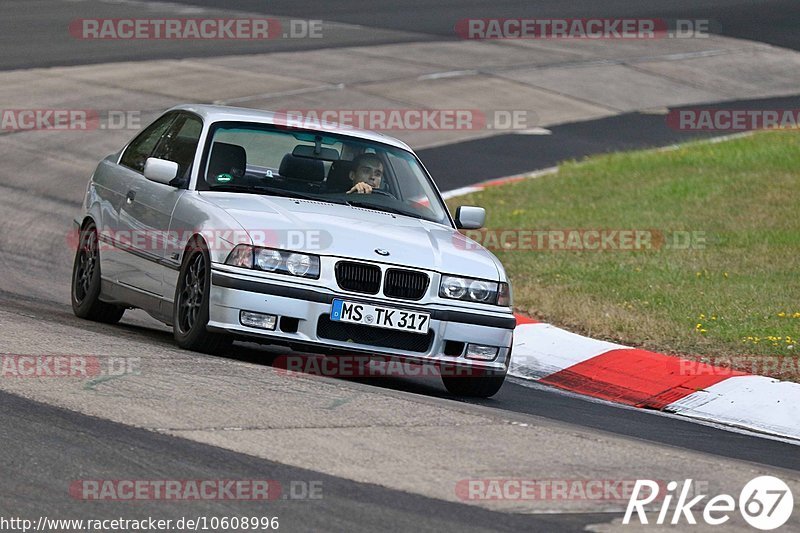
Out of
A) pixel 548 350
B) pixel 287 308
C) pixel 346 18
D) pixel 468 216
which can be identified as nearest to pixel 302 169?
pixel 468 216

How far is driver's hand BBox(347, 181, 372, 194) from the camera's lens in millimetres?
9344

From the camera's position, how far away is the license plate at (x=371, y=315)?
26.7 ft

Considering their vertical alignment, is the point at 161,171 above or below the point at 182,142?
below

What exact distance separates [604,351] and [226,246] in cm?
343

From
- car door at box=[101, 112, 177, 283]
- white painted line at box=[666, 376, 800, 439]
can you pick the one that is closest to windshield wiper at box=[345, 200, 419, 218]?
car door at box=[101, 112, 177, 283]

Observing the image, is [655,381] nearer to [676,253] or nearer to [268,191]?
[268,191]

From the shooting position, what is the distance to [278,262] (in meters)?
8.20

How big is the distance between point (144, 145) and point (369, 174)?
1788 millimetres

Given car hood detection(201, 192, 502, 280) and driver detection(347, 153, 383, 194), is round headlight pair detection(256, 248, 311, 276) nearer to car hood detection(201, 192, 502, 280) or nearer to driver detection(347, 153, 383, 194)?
car hood detection(201, 192, 502, 280)

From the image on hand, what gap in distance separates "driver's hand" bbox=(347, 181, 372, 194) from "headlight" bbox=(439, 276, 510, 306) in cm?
120

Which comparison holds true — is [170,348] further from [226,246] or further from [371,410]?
[371,410]

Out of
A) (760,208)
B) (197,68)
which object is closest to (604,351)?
(760,208)

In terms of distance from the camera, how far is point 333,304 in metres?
8.14

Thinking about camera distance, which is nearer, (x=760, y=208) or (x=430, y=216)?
(x=430, y=216)
